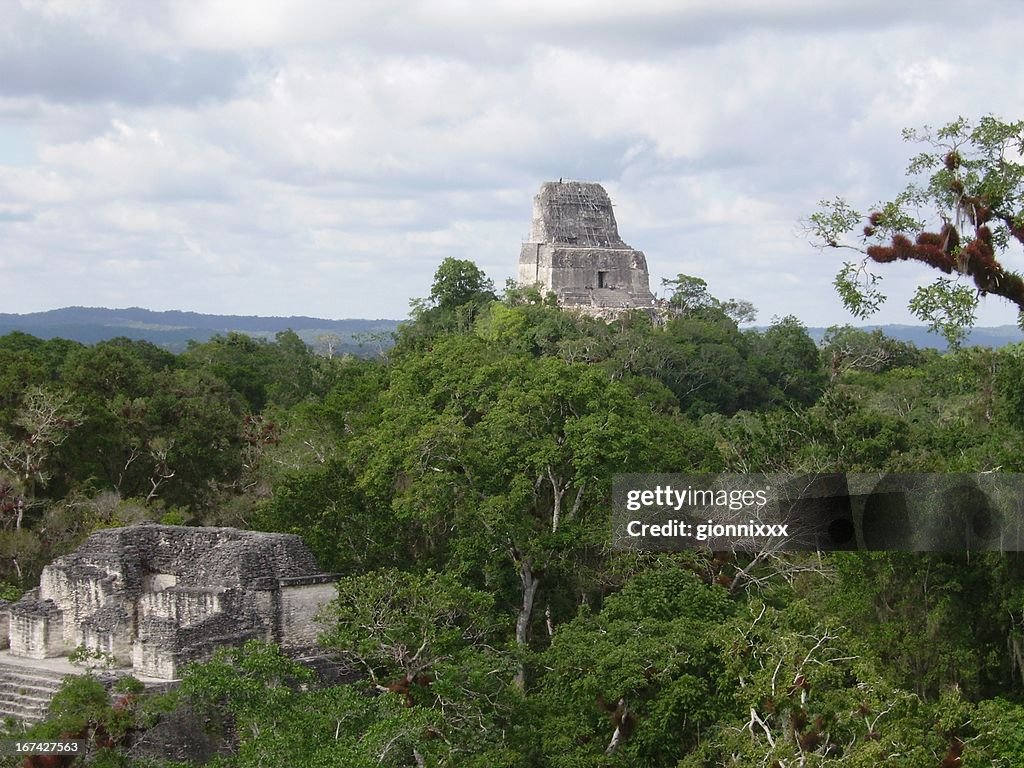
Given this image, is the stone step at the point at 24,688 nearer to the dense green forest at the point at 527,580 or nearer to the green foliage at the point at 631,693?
the dense green forest at the point at 527,580

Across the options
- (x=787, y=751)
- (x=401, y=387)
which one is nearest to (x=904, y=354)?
(x=401, y=387)

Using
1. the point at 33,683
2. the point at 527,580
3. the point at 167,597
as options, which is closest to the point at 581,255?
the point at 527,580

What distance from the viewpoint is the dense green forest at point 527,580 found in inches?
507

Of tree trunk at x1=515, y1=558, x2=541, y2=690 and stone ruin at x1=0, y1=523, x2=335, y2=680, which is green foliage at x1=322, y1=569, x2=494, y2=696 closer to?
stone ruin at x1=0, y1=523, x2=335, y2=680

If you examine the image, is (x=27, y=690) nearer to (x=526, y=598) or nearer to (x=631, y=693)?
(x=526, y=598)

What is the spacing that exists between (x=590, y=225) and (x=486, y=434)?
4036 centimetres

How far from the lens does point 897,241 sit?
11578 mm

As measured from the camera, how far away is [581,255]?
55.6 metres

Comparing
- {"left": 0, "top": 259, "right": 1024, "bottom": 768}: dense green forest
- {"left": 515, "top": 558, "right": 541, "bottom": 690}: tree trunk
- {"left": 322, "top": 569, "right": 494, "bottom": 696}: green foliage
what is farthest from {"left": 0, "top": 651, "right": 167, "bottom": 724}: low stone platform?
{"left": 515, "top": 558, "right": 541, "bottom": 690}: tree trunk

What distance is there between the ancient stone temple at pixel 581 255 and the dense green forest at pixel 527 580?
93.5ft

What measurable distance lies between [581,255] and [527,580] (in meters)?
38.6

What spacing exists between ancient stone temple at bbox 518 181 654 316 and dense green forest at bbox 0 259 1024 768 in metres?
28.5

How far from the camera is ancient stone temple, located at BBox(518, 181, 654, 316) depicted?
5503 cm

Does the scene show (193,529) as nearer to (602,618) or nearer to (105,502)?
(602,618)
